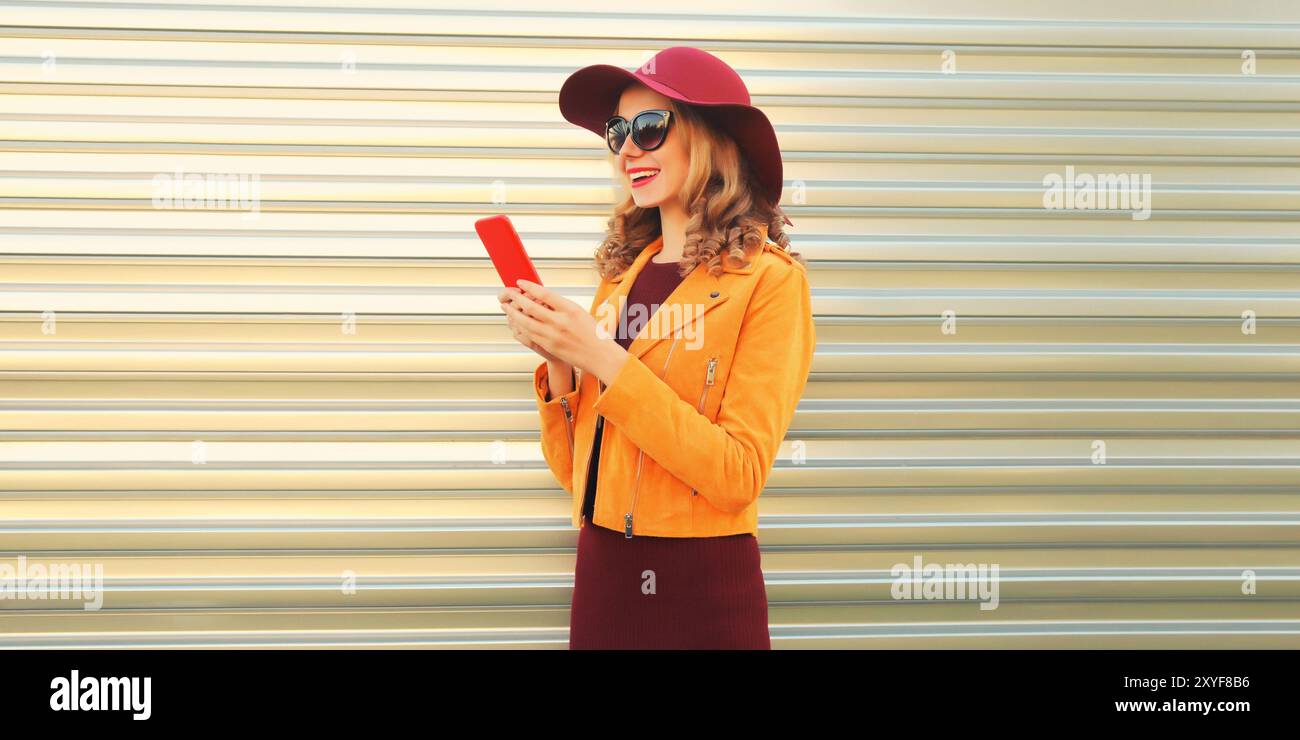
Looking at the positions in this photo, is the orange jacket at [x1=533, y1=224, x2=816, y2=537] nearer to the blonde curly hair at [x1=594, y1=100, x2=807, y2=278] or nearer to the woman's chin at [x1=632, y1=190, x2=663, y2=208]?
the blonde curly hair at [x1=594, y1=100, x2=807, y2=278]

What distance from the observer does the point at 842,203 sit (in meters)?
2.85

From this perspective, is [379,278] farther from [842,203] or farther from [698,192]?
[842,203]

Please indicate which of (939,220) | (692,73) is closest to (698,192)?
(692,73)

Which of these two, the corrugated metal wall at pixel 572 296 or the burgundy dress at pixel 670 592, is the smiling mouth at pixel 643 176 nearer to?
the burgundy dress at pixel 670 592

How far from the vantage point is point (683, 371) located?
5.91 ft

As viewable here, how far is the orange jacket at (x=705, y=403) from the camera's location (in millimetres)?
1681

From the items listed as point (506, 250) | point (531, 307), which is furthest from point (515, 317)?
point (506, 250)

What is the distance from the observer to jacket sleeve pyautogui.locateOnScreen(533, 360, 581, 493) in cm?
197

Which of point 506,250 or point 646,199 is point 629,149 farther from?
point 506,250

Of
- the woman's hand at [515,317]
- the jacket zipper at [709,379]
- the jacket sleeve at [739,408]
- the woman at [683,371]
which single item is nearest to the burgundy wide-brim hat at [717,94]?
the woman at [683,371]

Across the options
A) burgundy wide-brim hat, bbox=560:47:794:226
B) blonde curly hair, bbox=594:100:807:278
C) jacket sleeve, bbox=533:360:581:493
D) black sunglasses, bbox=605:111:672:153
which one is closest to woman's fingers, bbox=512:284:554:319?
jacket sleeve, bbox=533:360:581:493

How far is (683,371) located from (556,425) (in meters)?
0.40

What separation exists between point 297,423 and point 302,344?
0.27 meters

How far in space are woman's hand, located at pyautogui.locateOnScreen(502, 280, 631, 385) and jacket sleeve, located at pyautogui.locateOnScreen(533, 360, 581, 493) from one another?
179mm
